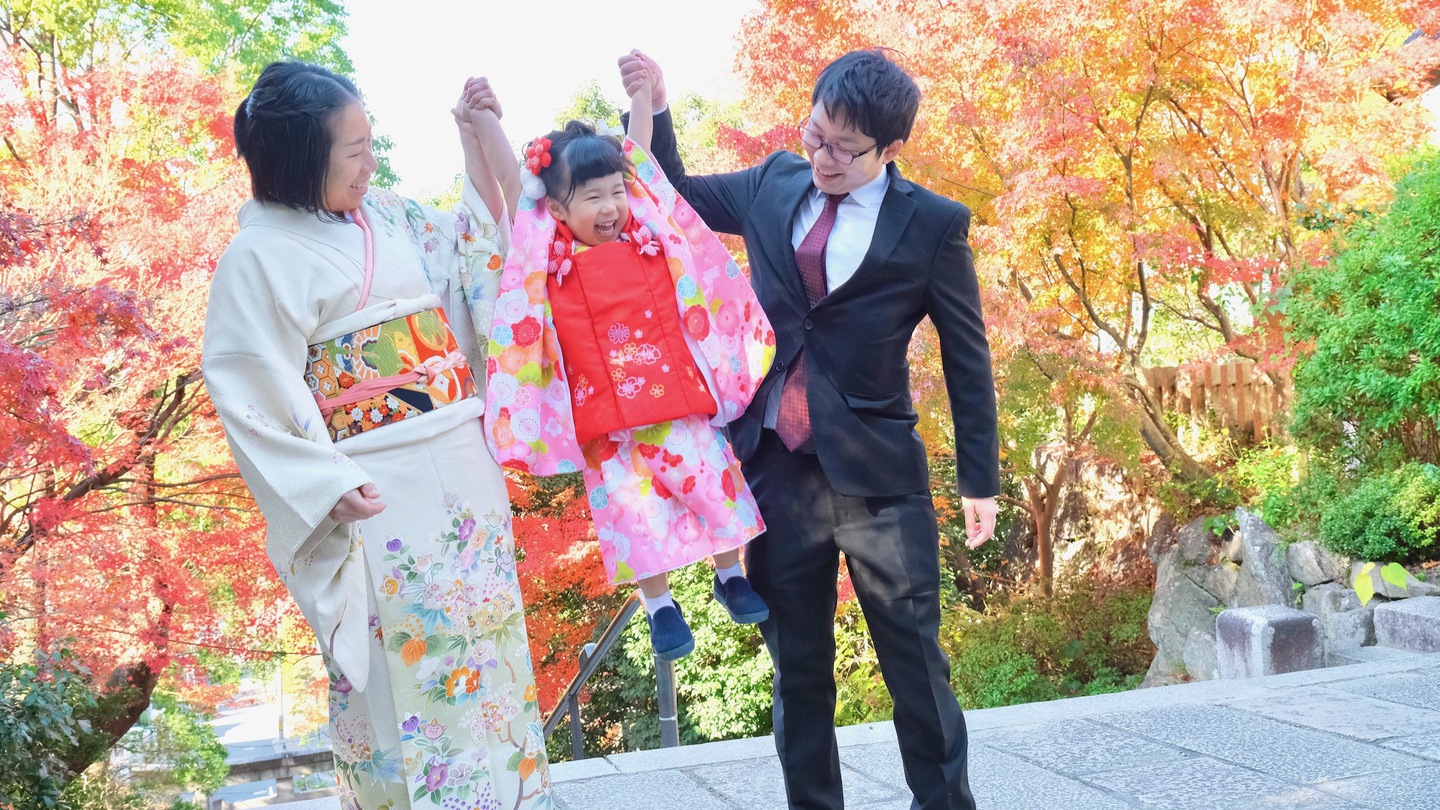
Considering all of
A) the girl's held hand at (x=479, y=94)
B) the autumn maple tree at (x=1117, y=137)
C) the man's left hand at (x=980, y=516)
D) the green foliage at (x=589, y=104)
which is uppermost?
the green foliage at (x=589, y=104)

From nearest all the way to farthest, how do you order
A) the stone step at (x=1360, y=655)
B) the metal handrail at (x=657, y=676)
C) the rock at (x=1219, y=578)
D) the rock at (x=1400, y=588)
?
the metal handrail at (x=657, y=676)
the stone step at (x=1360, y=655)
the rock at (x=1400, y=588)
the rock at (x=1219, y=578)

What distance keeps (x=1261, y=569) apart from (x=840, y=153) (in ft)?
20.4

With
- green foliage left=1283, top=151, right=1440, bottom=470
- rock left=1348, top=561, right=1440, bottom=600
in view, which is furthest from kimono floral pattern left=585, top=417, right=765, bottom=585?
green foliage left=1283, top=151, right=1440, bottom=470

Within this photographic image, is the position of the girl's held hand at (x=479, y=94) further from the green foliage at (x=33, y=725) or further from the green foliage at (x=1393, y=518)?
the green foliage at (x=1393, y=518)

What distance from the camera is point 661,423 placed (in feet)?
7.32

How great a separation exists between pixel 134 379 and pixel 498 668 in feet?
16.4

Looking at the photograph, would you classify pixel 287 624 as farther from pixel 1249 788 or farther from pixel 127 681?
pixel 1249 788

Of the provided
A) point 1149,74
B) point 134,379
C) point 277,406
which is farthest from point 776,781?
point 1149,74

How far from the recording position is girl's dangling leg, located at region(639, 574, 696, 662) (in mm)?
2191

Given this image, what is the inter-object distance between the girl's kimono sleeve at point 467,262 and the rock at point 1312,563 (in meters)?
5.76

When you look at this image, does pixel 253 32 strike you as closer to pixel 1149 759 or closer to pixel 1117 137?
pixel 1117 137

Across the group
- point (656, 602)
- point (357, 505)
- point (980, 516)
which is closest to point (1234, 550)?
point (980, 516)

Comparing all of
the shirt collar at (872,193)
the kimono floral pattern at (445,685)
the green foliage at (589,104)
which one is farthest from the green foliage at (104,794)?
the green foliage at (589,104)

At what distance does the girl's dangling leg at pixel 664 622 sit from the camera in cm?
219
